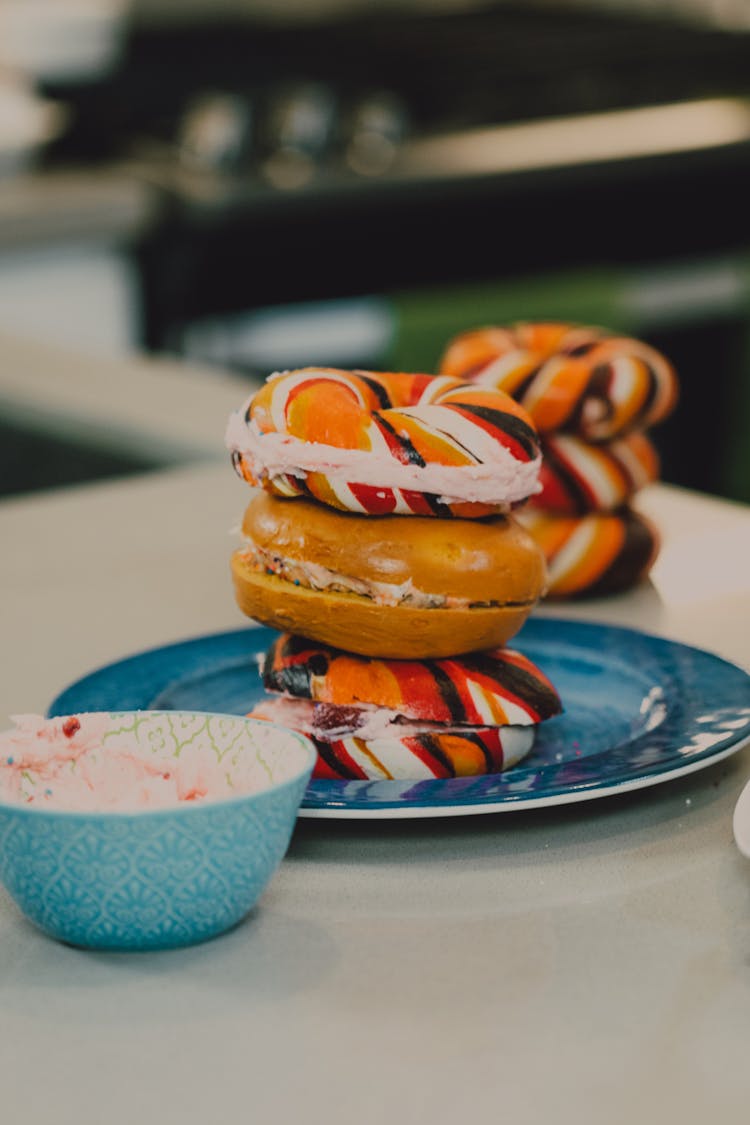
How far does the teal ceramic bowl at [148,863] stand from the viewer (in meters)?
0.62

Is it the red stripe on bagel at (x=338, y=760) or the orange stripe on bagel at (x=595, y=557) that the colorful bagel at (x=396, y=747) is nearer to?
the red stripe on bagel at (x=338, y=760)

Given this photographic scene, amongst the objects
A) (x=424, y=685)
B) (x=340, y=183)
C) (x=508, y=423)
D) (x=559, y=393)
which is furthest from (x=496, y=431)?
(x=340, y=183)

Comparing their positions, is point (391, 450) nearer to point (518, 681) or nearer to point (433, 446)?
point (433, 446)

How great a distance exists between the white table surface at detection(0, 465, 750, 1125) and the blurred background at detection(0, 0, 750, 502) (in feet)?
6.18

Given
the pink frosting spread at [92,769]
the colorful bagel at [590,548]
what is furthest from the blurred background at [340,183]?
the pink frosting spread at [92,769]

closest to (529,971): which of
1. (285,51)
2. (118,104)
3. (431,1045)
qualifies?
(431,1045)

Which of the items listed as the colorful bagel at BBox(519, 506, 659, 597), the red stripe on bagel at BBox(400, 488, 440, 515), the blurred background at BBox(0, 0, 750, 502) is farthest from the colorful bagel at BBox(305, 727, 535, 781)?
the blurred background at BBox(0, 0, 750, 502)

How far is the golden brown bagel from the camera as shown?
0.76m

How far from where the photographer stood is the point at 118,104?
3.38 m

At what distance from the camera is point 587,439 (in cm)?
111

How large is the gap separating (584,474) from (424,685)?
1.21 ft

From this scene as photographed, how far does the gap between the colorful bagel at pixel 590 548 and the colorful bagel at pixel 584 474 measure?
0.03ft

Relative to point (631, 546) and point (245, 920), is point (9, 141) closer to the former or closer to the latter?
point (631, 546)

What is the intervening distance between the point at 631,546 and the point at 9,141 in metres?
2.29
